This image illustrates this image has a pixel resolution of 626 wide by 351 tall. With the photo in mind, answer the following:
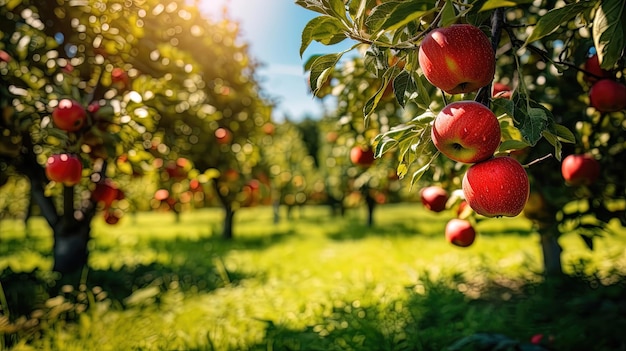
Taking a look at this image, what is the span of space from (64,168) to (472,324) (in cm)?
297

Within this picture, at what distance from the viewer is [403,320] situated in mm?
3129

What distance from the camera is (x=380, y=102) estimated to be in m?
1.89

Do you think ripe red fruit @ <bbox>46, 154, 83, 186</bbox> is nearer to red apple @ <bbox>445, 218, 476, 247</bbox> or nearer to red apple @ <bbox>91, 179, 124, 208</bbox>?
red apple @ <bbox>91, 179, 124, 208</bbox>

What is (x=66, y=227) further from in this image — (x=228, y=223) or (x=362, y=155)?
(x=228, y=223)

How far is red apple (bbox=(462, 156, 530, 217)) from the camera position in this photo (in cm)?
113

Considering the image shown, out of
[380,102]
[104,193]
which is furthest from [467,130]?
[104,193]

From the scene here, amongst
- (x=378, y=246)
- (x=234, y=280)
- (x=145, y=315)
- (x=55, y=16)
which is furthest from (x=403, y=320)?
(x=378, y=246)

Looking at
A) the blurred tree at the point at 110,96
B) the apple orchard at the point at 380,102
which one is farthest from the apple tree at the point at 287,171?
the apple orchard at the point at 380,102

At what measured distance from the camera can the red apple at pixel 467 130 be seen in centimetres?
107

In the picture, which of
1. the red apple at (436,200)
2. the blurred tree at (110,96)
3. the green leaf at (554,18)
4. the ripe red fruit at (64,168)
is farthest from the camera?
the blurred tree at (110,96)

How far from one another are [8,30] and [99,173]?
150cm

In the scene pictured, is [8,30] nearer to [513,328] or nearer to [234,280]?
[234,280]

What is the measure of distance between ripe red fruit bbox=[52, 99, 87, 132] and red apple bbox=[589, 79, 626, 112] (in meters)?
2.82

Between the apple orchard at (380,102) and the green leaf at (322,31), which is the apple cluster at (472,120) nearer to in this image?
the apple orchard at (380,102)
